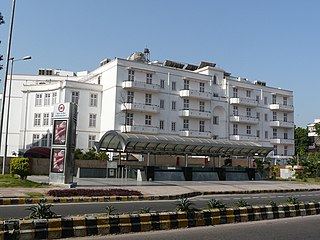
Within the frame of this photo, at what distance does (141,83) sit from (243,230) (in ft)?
137

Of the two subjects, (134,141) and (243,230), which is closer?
(243,230)

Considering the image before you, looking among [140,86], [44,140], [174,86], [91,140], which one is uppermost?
A: [174,86]

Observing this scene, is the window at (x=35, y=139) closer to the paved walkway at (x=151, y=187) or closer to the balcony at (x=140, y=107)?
the balcony at (x=140, y=107)

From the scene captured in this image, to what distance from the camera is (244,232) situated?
8977 millimetres

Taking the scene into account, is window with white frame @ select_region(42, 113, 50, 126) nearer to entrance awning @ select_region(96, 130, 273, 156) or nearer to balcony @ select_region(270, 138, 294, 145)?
entrance awning @ select_region(96, 130, 273, 156)

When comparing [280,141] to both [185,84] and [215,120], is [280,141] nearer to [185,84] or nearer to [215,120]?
[215,120]

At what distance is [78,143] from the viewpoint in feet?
162

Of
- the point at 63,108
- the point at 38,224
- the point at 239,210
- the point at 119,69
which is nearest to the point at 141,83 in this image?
the point at 119,69

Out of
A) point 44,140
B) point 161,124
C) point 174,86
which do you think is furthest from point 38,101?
point 174,86

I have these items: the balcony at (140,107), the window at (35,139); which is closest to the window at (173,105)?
the balcony at (140,107)

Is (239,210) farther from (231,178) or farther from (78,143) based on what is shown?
(78,143)

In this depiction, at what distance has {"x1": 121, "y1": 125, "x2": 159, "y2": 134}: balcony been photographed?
48594 mm

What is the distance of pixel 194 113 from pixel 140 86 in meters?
9.57

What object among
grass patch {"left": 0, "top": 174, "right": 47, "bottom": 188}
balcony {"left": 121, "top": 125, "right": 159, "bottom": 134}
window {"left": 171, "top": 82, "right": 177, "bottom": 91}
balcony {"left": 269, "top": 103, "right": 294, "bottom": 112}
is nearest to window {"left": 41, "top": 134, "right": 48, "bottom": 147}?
balcony {"left": 121, "top": 125, "right": 159, "bottom": 134}
